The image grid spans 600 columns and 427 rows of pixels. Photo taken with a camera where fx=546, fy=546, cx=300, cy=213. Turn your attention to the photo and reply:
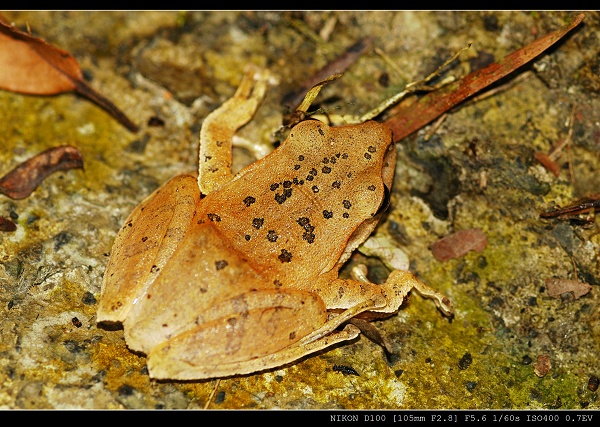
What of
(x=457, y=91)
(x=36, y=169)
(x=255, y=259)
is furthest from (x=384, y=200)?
(x=36, y=169)

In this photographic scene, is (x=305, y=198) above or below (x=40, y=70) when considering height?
below

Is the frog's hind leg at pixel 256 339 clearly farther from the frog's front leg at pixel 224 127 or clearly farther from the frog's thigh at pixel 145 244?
the frog's front leg at pixel 224 127

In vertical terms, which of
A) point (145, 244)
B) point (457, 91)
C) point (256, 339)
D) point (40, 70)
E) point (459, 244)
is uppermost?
point (40, 70)

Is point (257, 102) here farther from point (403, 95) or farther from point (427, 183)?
point (427, 183)

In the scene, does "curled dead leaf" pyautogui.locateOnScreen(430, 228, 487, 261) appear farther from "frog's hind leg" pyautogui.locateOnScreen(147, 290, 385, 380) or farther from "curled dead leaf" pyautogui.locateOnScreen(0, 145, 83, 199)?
"curled dead leaf" pyautogui.locateOnScreen(0, 145, 83, 199)

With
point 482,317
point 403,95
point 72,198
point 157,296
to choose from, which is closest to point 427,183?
point 403,95

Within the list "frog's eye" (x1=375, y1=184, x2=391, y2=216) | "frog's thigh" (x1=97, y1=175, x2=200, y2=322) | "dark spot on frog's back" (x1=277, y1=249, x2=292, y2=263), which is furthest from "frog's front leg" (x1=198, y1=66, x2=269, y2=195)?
"frog's eye" (x1=375, y1=184, x2=391, y2=216)

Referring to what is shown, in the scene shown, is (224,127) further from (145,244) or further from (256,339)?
(256,339)
